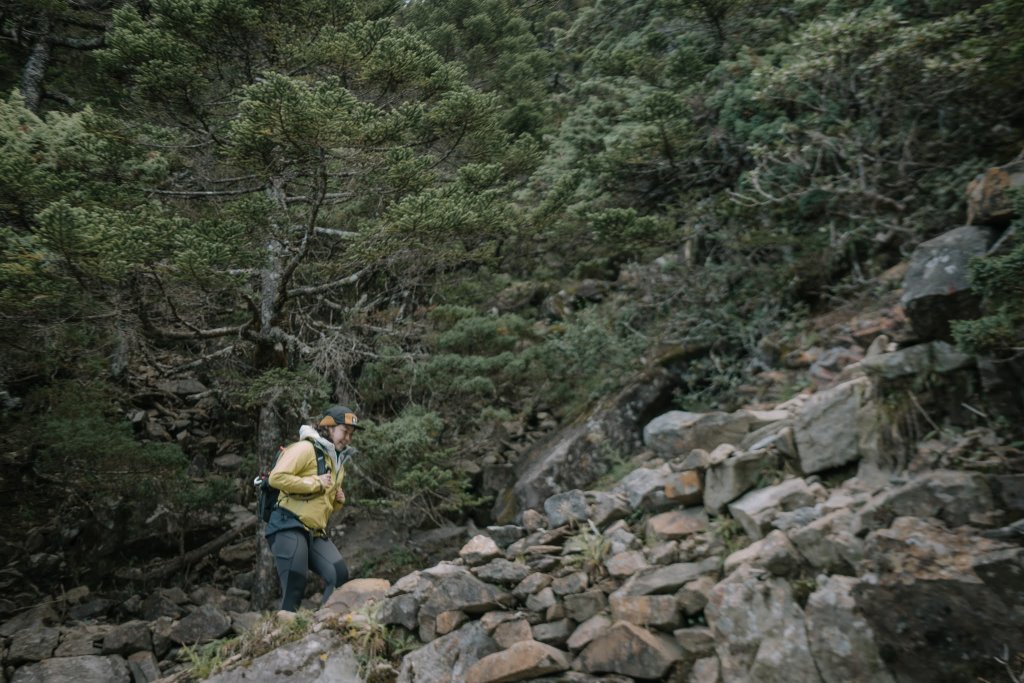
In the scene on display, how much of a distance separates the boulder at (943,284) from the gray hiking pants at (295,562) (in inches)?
204

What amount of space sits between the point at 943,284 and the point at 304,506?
5306mm

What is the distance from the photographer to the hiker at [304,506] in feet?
17.0

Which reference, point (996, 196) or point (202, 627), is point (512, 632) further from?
point (202, 627)

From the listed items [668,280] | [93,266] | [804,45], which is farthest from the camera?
[668,280]

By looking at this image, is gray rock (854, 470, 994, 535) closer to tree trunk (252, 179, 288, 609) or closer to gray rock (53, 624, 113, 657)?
tree trunk (252, 179, 288, 609)

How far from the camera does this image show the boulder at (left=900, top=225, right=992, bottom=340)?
4.32 metres

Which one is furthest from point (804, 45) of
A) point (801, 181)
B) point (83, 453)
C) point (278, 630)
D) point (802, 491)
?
point (83, 453)

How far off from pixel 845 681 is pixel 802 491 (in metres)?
1.24

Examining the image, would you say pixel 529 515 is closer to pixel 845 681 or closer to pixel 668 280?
pixel 845 681

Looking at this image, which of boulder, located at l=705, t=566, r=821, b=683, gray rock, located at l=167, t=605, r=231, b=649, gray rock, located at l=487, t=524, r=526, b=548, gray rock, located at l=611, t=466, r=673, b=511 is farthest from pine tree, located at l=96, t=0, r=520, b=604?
boulder, located at l=705, t=566, r=821, b=683

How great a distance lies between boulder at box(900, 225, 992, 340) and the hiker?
4.65 metres

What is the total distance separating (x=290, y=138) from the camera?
7738 mm

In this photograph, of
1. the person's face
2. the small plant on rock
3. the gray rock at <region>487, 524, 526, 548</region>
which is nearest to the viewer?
the small plant on rock

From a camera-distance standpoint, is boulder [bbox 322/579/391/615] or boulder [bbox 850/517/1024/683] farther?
boulder [bbox 322/579/391/615]
